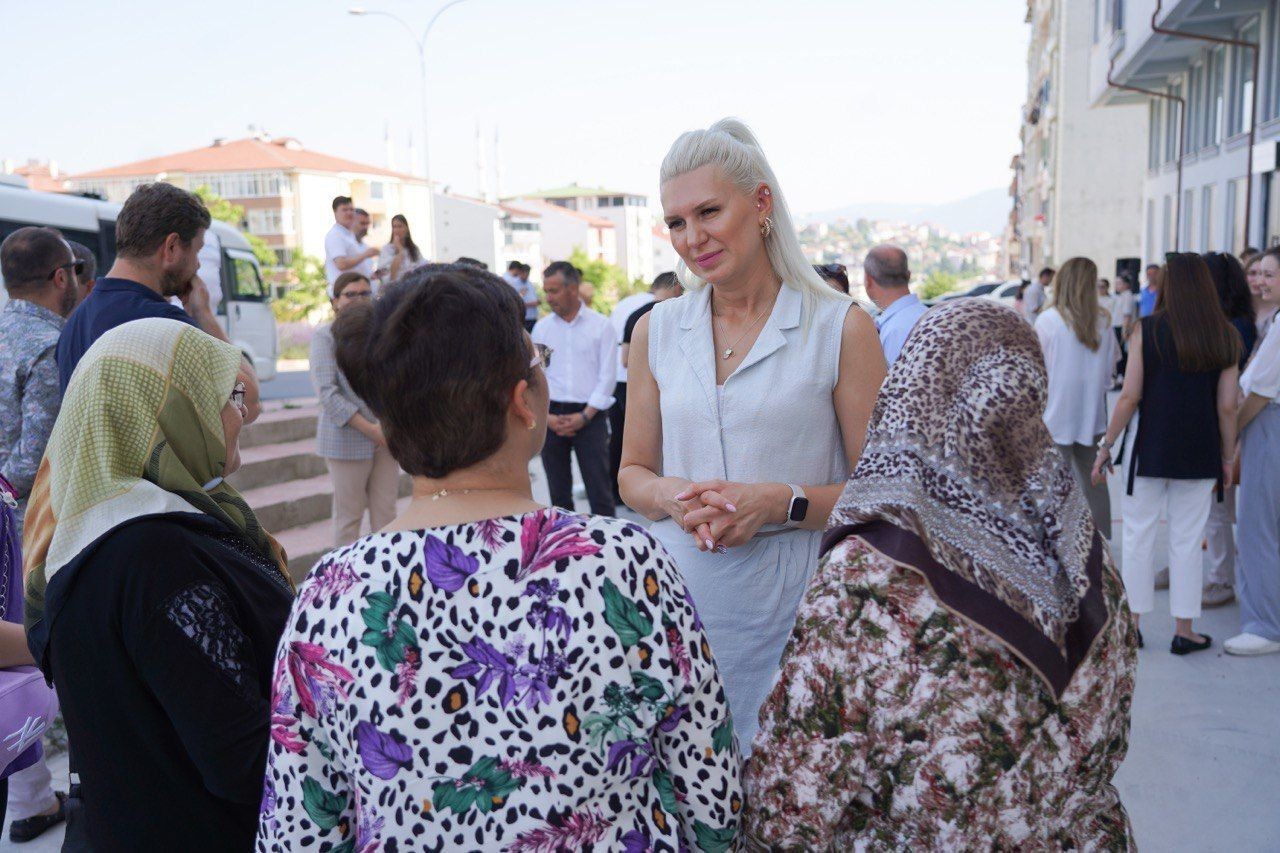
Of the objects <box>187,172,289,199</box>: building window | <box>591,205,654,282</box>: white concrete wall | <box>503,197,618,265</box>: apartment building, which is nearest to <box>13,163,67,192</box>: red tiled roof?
<box>187,172,289,199</box>: building window

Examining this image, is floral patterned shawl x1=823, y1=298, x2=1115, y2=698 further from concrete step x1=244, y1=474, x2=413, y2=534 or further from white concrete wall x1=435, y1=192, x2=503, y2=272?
white concrete wall x1=435, y1=192, x2=503, y2=272

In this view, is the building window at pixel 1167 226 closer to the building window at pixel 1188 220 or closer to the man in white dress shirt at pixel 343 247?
the building window at pixel 1188 220

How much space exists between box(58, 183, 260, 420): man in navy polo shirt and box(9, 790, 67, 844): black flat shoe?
6.10 ft

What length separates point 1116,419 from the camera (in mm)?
5734

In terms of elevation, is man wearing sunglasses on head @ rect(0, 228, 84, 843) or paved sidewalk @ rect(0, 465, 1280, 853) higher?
man wearing sunglasses on head @ rect(0, 228, 84, 843)

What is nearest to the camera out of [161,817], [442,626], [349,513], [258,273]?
[442,626]

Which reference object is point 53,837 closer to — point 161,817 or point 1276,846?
point 161,817

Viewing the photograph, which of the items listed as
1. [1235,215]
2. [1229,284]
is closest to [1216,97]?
[1235,215]

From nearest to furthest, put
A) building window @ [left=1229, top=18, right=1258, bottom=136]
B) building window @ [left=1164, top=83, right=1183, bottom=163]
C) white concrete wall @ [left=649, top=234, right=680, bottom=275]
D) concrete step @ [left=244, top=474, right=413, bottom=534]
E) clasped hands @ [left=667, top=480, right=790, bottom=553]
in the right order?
1. clasped hands @ [left=667, top=480, right=790, bottom=553]
2. concrete step @ [left=244, top=474, right=413, bottom=534]
3. building window @ [left=1229, top=18, right=1258, bottom=136]
4. building window @ [left=1164, top=83, right=1183, bottom=163]
5. white concrete wall @ [left=649, top=234, right=680, bottom=275]

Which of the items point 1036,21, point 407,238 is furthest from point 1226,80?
point 1036,21

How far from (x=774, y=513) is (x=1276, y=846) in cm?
287

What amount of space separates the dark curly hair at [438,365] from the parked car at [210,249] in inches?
215

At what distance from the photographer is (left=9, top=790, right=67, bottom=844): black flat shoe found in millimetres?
3926

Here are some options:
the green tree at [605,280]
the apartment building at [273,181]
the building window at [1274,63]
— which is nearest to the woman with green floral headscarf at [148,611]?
the building window at [1274,63]
